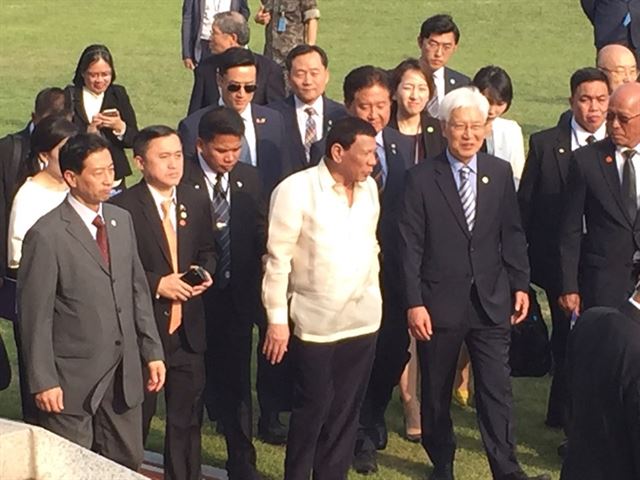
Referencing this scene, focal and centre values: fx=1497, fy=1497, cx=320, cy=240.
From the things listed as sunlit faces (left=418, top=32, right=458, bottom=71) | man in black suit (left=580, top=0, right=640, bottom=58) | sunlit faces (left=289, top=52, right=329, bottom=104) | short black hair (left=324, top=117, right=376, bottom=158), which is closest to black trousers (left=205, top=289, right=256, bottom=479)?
short black hair (left=324, top=117, right=376, bottom=158)

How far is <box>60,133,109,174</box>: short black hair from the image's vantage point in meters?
7.21

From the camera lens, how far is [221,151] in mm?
8398

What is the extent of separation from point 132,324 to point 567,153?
3.37 m

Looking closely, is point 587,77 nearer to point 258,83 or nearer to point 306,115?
point 306,115

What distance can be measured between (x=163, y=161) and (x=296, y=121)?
76.8 inches

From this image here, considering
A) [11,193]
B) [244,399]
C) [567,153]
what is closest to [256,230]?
[244,399]

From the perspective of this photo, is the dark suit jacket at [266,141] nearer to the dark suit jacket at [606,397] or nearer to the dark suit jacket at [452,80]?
the dark suit jacket at [452,80]

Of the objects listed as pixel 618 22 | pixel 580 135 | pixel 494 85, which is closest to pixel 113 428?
pixel 494 85

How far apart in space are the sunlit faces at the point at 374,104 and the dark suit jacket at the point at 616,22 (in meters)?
5.97

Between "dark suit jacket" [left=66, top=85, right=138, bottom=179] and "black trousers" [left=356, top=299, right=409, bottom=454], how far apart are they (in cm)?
310

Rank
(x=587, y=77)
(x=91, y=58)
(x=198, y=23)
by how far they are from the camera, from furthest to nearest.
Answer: (x=198, y=23) < (x=91, y=58) < (x=587, y=77)

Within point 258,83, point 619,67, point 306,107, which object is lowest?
point 306,107

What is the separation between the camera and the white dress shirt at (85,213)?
7.26 metres

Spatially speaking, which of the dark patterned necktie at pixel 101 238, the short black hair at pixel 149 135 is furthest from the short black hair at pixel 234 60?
A: the dark patterned necktie at pixel 101 238
